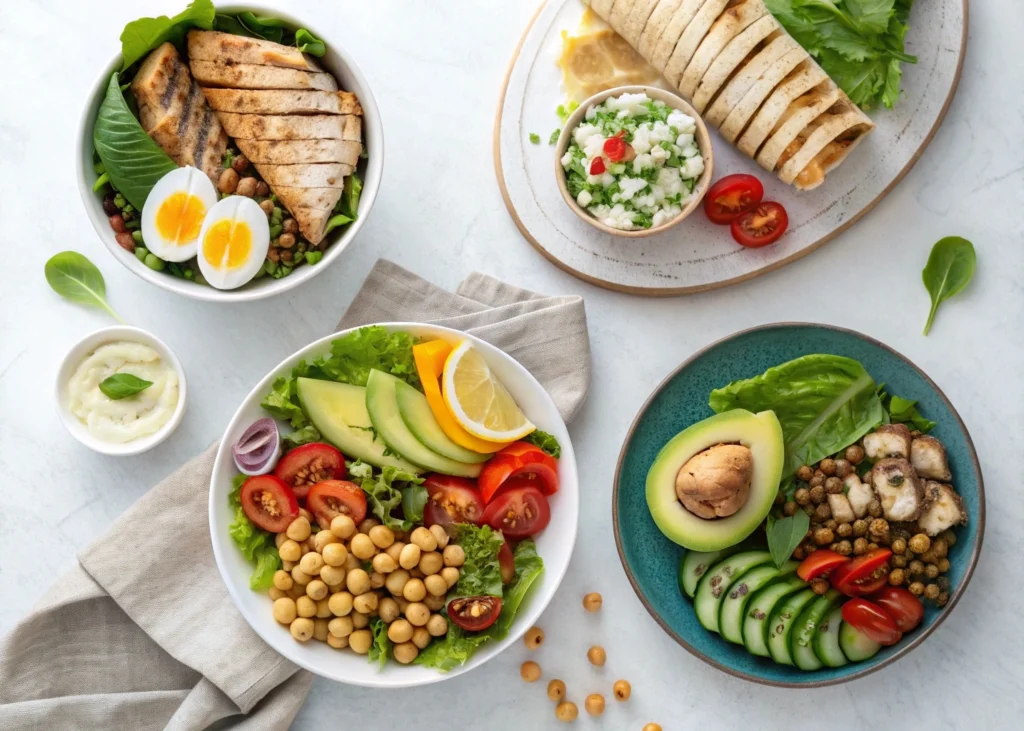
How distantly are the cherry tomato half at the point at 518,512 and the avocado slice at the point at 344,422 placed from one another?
0.31 metres

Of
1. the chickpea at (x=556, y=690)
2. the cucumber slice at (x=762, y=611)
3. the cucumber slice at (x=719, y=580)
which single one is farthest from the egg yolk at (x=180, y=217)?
the cucumber slice at (x=762, y=611)

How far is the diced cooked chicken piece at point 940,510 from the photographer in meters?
3.39

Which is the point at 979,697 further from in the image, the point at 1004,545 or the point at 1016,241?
the point at 1016,241

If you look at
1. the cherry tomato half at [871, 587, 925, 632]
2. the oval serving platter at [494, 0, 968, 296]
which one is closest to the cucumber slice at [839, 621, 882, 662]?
the cherry tomato half at [871, 587, 925, 632]

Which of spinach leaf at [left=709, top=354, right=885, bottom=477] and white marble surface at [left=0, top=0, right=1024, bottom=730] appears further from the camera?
white marble surface at [left=0, top=0, right=1024, bottom=730]

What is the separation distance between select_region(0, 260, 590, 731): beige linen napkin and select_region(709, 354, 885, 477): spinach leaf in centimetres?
67

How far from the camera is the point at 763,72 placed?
3428 millimetres

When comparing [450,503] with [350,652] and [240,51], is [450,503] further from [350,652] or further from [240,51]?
[240,51]

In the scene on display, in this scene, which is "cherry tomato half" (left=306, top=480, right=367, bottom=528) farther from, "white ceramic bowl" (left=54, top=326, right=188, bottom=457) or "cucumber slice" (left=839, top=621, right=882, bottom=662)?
"cucumber slice" (left=839, top=621, right=882, bottom=662)

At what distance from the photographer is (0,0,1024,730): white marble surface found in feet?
12.0

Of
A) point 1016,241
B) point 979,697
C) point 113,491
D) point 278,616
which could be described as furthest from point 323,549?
point 1016,241

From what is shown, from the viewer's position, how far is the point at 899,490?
3.36 meters

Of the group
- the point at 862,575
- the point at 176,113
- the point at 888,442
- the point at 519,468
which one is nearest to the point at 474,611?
the point at 519,468

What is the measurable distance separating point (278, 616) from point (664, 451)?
1527 millimetres
